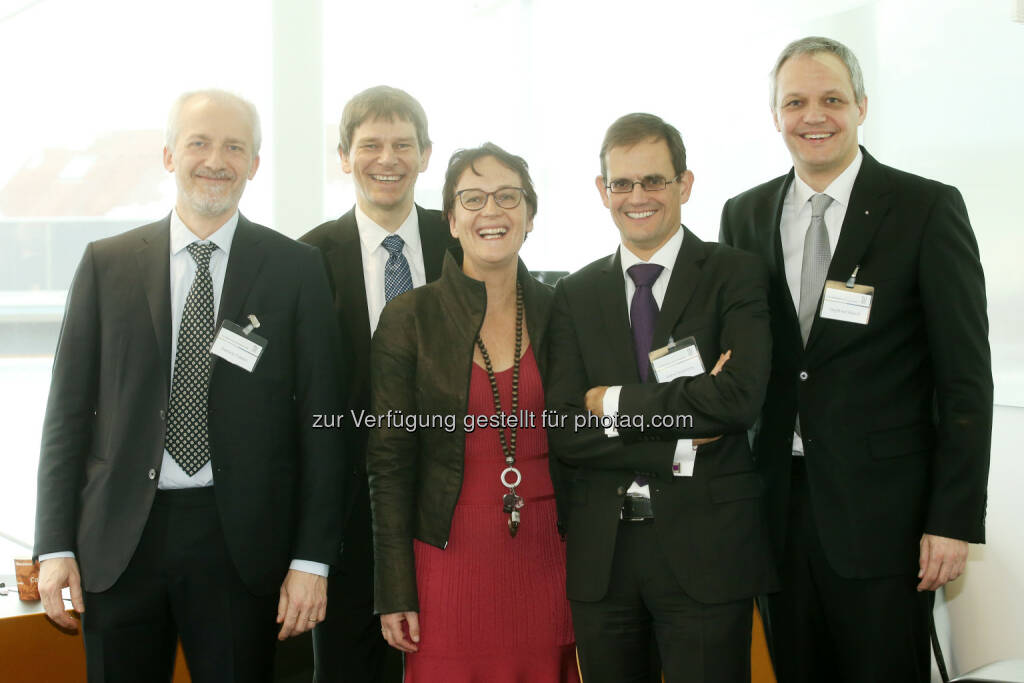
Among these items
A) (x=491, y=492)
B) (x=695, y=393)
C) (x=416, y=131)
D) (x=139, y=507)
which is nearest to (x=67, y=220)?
(x=416, y=131)

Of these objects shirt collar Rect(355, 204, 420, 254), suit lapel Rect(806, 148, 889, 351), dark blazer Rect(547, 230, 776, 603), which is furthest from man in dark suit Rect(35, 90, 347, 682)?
suit lapel Rect(806, 148, 889, 351)

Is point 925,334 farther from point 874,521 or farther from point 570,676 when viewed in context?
point 570,676

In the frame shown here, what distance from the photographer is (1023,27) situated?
9.41 ft

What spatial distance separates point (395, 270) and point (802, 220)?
123cm

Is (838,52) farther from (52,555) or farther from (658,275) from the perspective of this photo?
(52,555)

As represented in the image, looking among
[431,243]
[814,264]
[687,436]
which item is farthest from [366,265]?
[814,264]

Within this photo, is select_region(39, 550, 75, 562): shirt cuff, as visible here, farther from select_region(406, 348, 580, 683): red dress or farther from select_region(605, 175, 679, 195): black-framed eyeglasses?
select_region(605, 175, 679, 195): black-framed eyeglasses

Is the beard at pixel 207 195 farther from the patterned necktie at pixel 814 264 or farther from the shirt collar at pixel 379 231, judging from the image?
the patterned necktie at pixel 814 264

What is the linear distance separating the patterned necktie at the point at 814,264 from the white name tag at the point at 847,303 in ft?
0.19

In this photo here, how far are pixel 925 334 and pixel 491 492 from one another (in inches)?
45.8

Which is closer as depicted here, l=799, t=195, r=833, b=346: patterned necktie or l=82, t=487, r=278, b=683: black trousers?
l=82, t=487, r=278, b=683: black trousers

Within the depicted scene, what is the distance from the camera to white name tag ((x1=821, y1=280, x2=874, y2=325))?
6.75 feet

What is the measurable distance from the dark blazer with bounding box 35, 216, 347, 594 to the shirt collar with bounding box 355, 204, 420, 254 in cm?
53

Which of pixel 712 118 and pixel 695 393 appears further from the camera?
pixel 712 118
